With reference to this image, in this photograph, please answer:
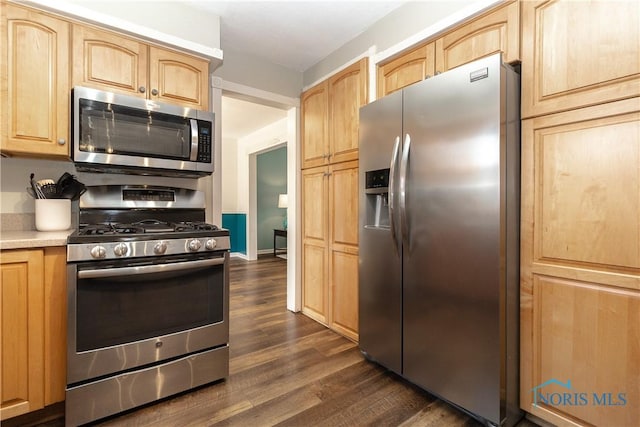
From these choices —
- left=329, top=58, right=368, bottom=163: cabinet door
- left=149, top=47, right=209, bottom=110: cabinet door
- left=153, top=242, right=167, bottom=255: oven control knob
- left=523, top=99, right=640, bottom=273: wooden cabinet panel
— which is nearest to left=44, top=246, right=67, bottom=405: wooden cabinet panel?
left=153, top=242, right=167, bottom=255: oven control knob

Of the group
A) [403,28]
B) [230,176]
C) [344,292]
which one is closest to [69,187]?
[344,292]

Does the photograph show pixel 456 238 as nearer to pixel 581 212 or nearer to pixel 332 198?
pixel 581 212

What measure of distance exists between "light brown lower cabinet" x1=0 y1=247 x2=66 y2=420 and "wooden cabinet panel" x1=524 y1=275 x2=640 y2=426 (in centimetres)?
237

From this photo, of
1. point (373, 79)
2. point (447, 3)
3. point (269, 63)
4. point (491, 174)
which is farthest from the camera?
point (269, 63)

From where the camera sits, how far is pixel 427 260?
1651 mm

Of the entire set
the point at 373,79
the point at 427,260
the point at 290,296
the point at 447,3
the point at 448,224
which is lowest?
the point at 290,296

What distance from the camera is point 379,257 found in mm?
1963

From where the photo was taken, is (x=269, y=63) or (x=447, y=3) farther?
(x=269, y=63)

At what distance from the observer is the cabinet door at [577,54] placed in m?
1.20

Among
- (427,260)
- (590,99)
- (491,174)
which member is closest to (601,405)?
(427,260)

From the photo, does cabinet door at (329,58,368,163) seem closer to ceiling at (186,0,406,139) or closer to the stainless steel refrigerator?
ceiling at (186,0,406,139)

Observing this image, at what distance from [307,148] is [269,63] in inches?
35.8

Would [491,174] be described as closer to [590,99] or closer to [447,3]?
[590,99]

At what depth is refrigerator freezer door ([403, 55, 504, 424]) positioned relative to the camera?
1.40m
